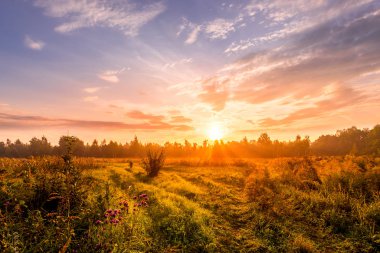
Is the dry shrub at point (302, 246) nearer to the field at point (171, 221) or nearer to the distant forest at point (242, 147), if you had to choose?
the field at point (171, 221)

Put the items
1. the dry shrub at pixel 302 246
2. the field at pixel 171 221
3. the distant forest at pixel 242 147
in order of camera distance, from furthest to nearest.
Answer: the distant forest at pixel 242 147, the dry shrub at pixel 302 246, the field at pixel 171 221

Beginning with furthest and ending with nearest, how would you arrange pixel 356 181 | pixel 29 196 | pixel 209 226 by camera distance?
pixel 356 181
pixel 209 226
pixel 29 196

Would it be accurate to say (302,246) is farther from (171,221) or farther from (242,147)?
(242,147)

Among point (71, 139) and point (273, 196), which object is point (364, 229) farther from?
point (71, 139)

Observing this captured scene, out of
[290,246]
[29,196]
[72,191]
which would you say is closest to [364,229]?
[290,246]

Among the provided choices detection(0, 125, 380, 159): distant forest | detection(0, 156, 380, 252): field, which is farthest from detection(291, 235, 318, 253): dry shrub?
detection(0, 125, 380, 159): distant forest

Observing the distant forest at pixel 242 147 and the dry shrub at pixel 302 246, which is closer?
the dry shrub at pixel 302 246

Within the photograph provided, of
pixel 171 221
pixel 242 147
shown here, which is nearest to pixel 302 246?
pixel 171 221

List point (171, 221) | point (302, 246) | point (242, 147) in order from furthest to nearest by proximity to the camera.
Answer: point (242, 147)
point (171, 221)
point (302, 246)

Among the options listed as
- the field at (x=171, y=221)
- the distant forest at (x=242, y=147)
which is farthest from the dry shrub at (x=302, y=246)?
the distant forest at (x=242, y=147)

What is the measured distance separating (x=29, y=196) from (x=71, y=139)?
5.42 ft

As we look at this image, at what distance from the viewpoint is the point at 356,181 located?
32.8ft

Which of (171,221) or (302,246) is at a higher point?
(171,221)

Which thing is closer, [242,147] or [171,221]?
[171,221]
